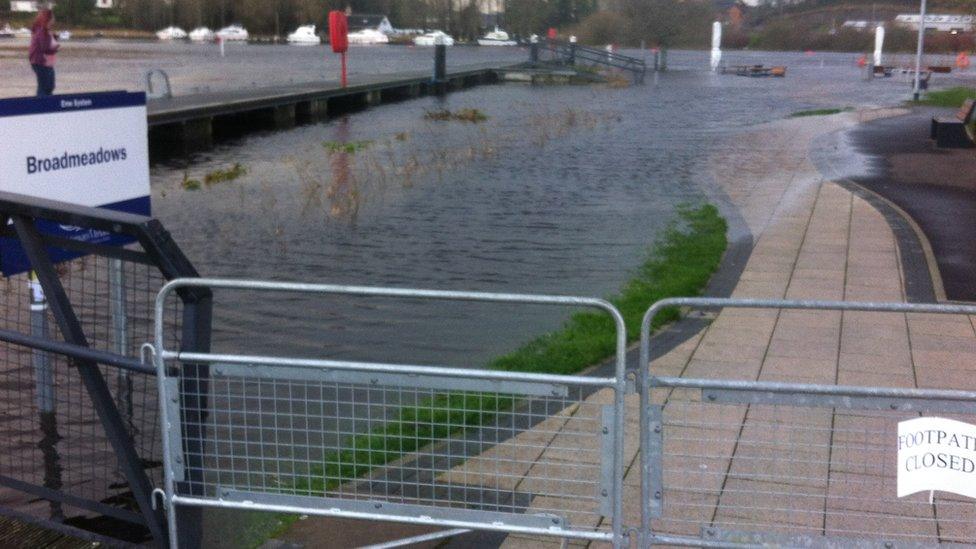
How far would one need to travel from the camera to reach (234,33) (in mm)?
99438

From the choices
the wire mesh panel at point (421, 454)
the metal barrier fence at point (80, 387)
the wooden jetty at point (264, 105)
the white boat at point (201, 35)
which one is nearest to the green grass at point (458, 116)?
the wooden jetty at point (264, 105)

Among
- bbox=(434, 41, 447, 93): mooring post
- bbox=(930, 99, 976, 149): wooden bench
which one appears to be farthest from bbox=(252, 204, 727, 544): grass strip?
bbox=(434, 41, 447, 93): mooring post

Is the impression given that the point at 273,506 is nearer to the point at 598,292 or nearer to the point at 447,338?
the point at 447,338

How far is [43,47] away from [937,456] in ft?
69.4

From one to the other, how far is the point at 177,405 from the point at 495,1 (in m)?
105

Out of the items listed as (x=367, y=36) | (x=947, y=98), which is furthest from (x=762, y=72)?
(x=367, y=36)

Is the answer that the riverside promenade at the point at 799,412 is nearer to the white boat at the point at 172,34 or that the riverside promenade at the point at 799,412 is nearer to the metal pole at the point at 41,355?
Answer: the metal pole at the point at 41,355

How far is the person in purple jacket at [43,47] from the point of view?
22.1 m

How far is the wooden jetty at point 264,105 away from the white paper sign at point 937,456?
69.8ft

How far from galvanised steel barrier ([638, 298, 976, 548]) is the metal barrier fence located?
1815mm

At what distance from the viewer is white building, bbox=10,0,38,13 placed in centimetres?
3212

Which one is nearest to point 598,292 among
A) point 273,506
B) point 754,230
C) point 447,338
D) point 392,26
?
point 447,338

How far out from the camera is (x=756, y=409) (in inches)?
253

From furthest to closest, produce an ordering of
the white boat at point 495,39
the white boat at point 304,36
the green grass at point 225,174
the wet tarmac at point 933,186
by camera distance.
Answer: the white boat at point 495,39 < the white boat at point 304,36 < the green grass at point 225,174 < the wet tarmac at point 933,186
